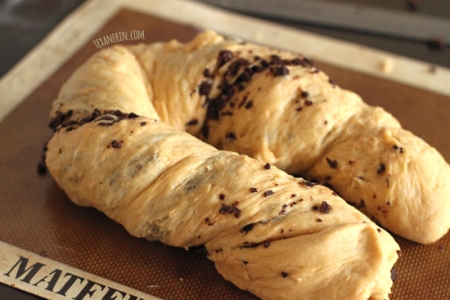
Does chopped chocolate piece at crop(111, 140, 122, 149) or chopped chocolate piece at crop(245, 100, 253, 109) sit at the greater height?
chopped chocolate piece at crop(111, 140, 122, 149)

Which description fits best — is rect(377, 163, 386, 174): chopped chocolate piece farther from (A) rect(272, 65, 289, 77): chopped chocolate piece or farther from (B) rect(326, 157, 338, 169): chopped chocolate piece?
(A) rect(272, 65, 289, 77): chopped chocolate piece

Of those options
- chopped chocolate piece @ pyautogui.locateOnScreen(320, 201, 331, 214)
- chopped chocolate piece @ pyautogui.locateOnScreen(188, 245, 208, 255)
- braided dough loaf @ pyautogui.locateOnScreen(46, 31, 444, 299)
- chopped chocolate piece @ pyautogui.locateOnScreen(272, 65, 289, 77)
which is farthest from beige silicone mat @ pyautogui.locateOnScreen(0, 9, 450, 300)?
chopped chocolate piece @ pyautogui.locateOnScreen(272, 65, 289, 77)

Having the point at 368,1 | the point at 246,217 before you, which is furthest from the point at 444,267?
the point at 368,1

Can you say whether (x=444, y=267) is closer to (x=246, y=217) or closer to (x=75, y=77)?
(x=246, y=217)

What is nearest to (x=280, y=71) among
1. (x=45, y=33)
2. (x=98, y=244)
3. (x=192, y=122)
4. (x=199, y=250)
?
(x=192, y=122)

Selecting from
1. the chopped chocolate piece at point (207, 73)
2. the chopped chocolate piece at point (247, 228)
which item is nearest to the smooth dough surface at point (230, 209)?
the chopped chocolate piece at point (247, 228)

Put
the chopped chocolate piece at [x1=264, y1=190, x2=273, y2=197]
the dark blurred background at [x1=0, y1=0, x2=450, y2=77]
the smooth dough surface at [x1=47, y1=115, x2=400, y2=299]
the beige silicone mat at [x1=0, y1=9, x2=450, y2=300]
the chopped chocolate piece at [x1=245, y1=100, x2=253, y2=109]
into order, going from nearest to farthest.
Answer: the smooth dough surface at [x1=47, y1=115, x2=400, y2=299] < the chopped chocolate piece at [x1=264, y1=190, x2=273, y2=197] < the beige silicone mat at [x1=0, y1=9, x2=450, y2=300] < the chopped chocolate piece at [x1=245, y1=100, x2=253, y2=109] < the dark blurred background at [x1=0, y1=0, x2=450, y2=77]

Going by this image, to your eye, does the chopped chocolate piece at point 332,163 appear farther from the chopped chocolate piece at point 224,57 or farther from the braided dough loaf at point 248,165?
the chopped chocolate piece at point 224,57
